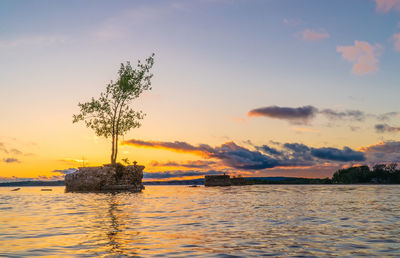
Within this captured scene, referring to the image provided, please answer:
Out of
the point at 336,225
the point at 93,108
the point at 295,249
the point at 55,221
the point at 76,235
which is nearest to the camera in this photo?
the point at 295,249

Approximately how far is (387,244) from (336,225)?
4364mm

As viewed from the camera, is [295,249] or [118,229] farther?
[118,229]

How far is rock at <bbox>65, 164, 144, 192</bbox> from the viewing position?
55312 millimetres

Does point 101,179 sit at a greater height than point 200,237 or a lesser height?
greater

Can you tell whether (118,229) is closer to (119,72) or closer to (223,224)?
(223,224)

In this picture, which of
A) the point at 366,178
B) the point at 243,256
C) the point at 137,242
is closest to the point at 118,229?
the point at 137,242

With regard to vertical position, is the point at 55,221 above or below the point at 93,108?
below

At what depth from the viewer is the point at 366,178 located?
200 metres

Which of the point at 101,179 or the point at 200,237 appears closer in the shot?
the point at 200,237

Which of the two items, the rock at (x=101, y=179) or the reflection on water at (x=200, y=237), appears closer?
the reflection on water at (x=200, y=237)

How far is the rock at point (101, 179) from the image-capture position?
55.3m

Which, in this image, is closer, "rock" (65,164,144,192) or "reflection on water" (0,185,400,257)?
"reflection on water" (0,185,400,257)

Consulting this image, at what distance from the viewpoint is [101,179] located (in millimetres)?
55406

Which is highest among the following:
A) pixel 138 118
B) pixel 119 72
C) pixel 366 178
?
pixel 119 72
